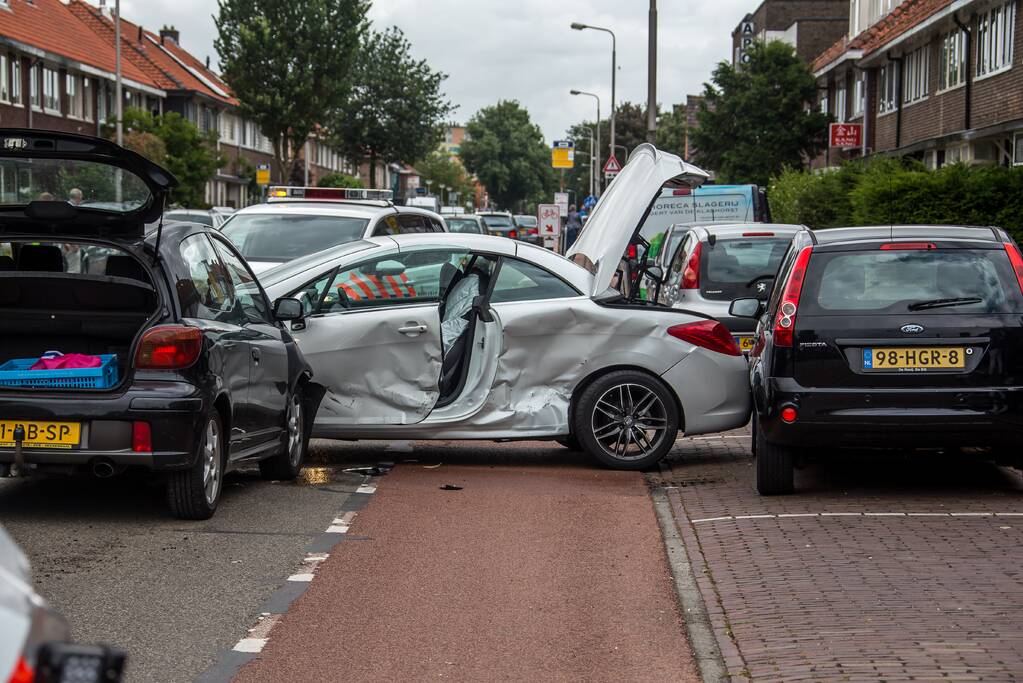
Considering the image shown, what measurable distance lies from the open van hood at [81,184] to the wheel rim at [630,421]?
3.55m

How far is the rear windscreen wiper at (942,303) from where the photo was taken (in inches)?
324

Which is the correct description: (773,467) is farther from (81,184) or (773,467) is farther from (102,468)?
(81,184)

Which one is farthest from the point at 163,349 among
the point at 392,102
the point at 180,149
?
the point at 392,102

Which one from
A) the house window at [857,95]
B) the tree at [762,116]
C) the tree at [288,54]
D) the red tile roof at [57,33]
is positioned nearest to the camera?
the house window at [857,95]

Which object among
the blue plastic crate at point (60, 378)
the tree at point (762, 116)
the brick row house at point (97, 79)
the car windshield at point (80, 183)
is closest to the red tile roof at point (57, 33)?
the brick row house at point (97, 79)

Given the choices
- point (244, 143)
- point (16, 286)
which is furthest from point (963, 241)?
point (244, 143)

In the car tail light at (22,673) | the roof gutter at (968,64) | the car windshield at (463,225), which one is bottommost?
the car tail light at (22,673)

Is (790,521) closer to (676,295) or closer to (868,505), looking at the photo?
(868,505)

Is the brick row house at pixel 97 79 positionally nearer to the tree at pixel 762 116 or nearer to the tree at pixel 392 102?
the tree at pixel 392 102

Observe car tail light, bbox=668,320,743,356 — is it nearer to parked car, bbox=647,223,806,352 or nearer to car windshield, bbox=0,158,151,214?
car windshield, bbox=0,158,151,214

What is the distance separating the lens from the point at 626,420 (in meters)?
9.95

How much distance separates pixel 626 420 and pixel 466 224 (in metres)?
27.3

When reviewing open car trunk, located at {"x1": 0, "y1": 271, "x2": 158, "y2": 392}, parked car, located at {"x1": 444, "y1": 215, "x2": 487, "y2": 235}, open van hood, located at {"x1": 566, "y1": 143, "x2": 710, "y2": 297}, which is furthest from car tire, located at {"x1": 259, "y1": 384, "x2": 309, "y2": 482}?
parked car, located at {"x1": 444, "y1": 215, "x2": 487, "y2": 235}

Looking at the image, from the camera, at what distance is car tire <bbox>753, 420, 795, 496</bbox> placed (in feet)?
28.2
